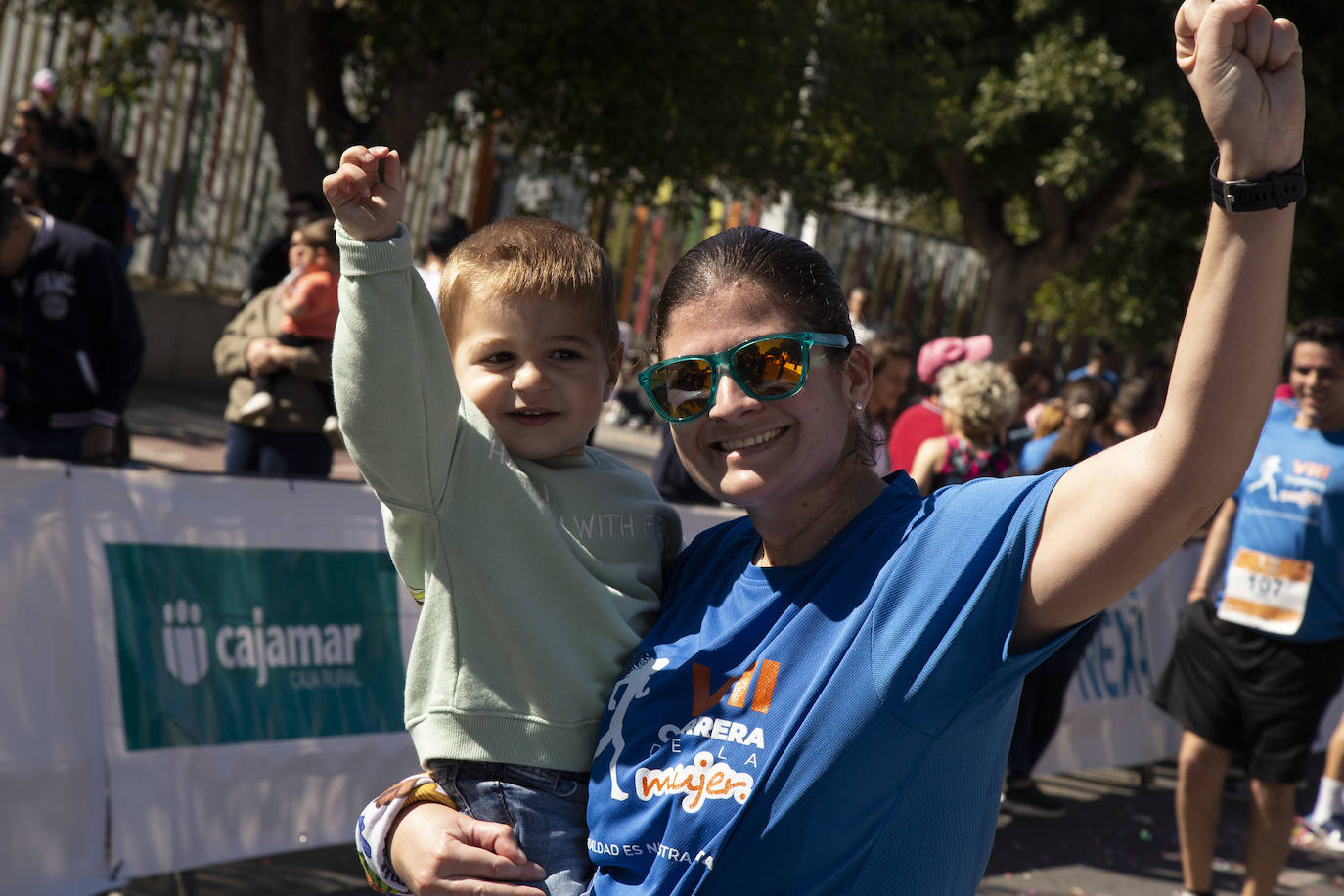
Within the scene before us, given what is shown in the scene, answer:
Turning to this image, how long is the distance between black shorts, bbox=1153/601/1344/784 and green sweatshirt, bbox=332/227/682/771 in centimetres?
422

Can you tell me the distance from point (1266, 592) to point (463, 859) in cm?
454

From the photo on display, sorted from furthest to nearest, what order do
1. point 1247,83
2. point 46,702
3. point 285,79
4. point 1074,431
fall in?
point 285,79, point 1074,431, point 46,702, point 1247,83

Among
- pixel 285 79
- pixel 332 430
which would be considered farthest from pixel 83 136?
pixel 332 430

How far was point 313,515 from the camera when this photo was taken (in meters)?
4.77

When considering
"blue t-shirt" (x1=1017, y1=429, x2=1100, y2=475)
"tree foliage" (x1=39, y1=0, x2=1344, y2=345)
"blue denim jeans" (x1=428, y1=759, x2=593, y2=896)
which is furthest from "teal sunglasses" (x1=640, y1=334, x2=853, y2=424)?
"tree foliage" (x1=39, y1=0, x2=1344, y2=345)

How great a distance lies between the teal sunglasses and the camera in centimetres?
174

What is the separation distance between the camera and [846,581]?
164 cm

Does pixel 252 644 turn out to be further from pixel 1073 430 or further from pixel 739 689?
pixel 1073 430

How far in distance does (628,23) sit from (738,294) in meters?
8.22

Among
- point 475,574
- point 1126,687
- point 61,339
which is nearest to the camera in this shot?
point 475,574

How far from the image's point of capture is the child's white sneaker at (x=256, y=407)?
571 centimetres

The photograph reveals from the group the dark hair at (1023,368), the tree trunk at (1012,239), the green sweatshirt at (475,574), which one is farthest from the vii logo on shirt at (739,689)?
the tree trunk at (1012,239)

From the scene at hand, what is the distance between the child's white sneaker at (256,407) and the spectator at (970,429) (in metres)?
2.79

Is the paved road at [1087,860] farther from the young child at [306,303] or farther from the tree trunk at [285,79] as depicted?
the tree trunk at [285,79]
